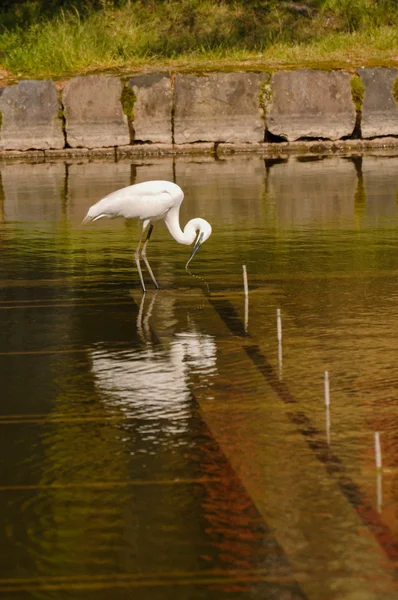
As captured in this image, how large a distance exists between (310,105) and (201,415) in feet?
51.1

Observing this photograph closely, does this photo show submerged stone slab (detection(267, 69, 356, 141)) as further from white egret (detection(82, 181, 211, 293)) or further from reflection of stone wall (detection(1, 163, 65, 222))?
white egret (detection(82, 181, 211, 293))

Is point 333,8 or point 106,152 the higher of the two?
point 333,8

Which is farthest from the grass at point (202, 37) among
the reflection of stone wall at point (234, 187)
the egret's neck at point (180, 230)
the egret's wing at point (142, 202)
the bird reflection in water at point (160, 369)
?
the bird reflection in water at point (160, 369)

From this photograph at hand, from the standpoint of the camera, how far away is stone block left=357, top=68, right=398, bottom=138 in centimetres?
2286

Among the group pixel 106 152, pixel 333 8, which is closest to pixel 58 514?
pixel 106 152

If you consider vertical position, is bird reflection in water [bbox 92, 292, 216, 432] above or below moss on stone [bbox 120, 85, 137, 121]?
below

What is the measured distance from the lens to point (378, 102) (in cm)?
2288

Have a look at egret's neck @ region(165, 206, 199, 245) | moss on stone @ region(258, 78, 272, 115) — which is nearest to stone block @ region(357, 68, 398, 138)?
moss on stone @ region(258, 78, 272, 115)

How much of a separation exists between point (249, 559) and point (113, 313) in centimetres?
526

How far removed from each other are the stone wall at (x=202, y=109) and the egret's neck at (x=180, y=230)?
11.3m

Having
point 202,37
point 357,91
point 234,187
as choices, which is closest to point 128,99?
point 357,91

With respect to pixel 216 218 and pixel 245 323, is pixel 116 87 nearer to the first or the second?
pixel 216 218

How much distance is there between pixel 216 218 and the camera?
15805 mm

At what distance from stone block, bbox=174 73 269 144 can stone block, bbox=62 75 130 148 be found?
979 mm
